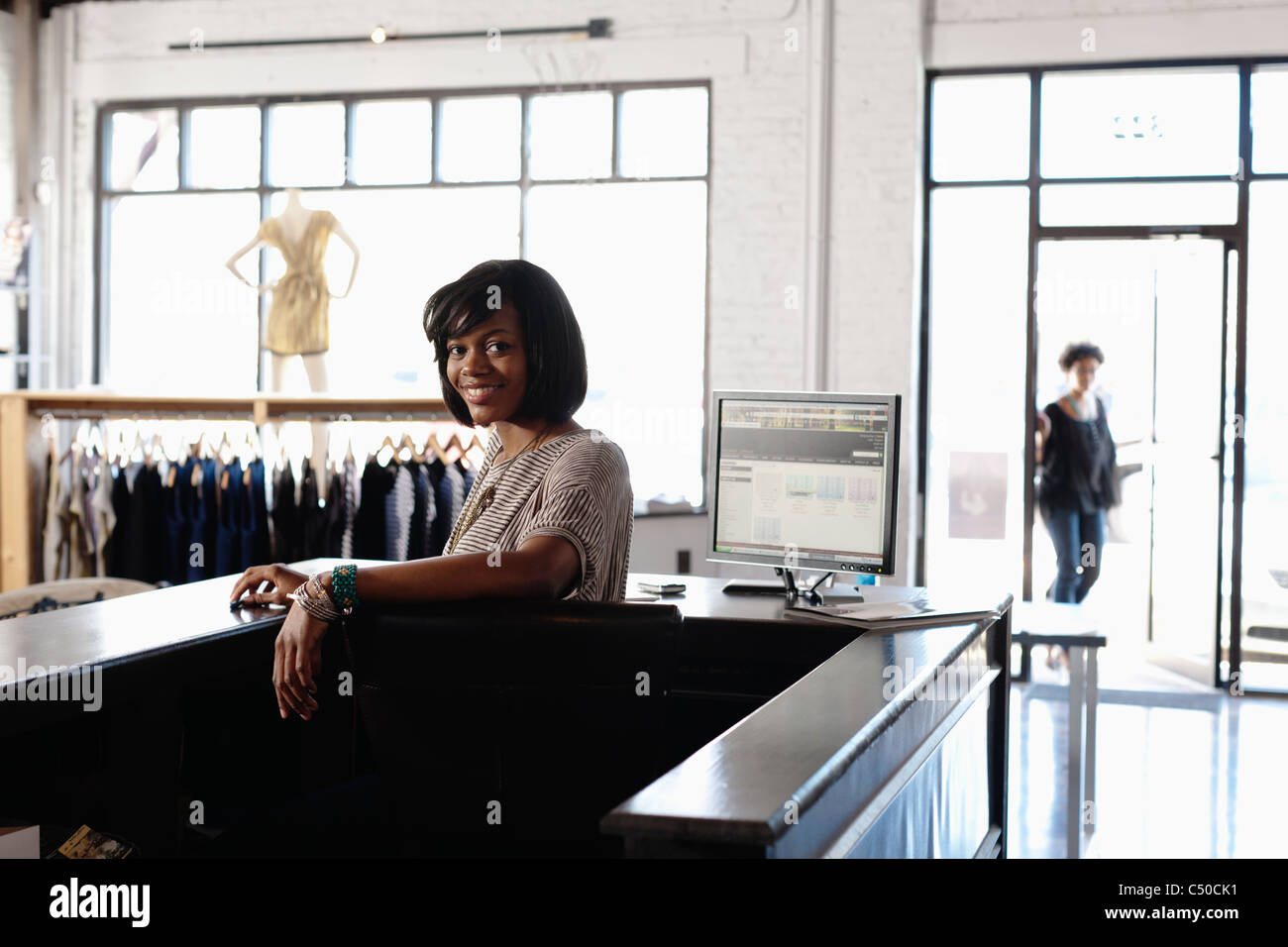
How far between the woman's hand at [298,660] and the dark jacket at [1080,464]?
201 inches

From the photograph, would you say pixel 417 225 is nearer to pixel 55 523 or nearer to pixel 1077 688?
pixel 55 523

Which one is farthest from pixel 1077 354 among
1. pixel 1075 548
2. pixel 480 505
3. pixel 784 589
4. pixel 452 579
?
pixel 452 579

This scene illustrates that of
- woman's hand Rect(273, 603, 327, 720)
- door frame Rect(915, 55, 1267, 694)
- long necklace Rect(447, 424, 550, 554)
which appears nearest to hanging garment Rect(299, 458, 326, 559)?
long necklace Rect(447, 424, 550, 554)

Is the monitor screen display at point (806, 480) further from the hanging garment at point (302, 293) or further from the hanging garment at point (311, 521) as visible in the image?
the hanging garment at point (302, 293)

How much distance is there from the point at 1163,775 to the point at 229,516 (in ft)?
11.3

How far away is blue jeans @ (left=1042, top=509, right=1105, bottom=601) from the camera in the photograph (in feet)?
20.2

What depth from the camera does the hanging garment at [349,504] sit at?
4574 millimetres

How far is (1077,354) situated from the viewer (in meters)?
6.15

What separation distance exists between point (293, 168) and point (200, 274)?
32.0 inches

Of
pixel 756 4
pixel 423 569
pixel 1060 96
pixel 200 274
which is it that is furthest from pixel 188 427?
pixel 423 569

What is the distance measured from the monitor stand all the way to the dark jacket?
3.83 metres

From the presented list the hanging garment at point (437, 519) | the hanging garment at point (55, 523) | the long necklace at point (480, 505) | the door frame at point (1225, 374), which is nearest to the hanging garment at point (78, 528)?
the hanging garment at point (55, 523)

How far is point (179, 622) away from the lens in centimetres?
194
